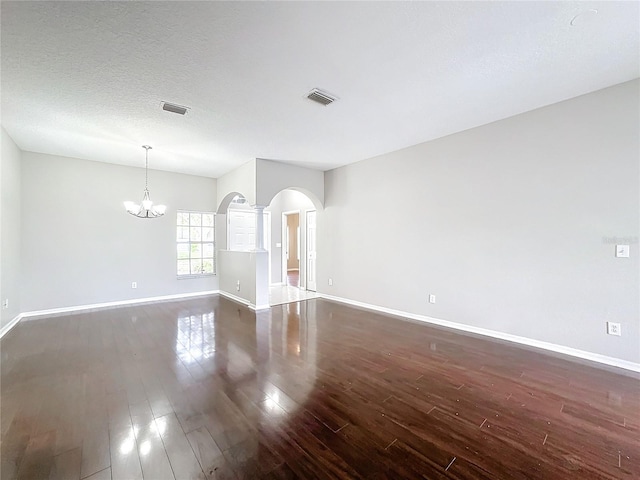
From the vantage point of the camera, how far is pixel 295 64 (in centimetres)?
237

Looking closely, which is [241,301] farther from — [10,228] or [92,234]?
[10,228]

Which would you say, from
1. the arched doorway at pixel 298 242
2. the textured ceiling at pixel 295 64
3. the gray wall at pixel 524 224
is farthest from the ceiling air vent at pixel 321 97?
the arched doorway at pixel 298 242

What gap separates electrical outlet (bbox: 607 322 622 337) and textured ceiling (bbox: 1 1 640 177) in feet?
8.16

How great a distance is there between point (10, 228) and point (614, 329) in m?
7.95

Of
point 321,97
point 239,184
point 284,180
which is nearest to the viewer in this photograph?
point 321,97

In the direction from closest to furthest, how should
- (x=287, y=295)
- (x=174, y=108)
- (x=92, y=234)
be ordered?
1. (x=174, y=108)
2. (x=92, y=234)
3. (x=287, y=295)

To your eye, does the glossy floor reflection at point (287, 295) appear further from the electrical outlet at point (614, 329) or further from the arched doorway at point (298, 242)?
the electrical outlet at point (614, 329)

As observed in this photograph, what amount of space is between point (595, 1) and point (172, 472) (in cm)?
393

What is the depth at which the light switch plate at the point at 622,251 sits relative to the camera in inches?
108

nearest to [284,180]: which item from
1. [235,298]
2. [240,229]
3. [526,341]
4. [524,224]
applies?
[240,229]

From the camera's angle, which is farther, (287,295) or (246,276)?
(287,295)

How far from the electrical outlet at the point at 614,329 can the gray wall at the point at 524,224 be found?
0.14ft

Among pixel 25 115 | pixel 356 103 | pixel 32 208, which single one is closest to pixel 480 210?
pixel 356 103

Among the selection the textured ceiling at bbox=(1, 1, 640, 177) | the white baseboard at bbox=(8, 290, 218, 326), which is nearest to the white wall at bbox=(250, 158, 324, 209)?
the textured ceiling at bbox=(1, 1, 640, 177)
